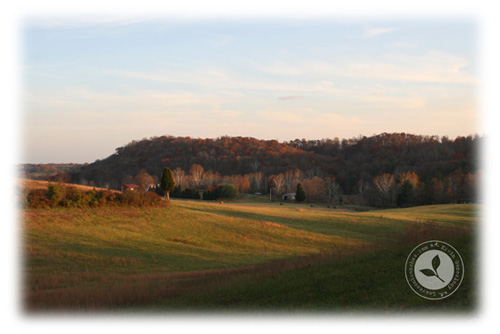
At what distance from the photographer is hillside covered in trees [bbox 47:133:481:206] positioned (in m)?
97.1

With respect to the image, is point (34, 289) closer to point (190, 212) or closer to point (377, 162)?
point (190, 212)

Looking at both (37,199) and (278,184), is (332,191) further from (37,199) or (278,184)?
(37,199)

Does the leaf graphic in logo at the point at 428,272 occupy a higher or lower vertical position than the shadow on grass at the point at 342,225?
higher

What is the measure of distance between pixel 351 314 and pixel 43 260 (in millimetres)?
16384

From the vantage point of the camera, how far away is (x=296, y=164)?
14700 cm

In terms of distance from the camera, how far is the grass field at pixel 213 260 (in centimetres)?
1230

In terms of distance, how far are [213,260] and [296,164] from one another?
125541mm

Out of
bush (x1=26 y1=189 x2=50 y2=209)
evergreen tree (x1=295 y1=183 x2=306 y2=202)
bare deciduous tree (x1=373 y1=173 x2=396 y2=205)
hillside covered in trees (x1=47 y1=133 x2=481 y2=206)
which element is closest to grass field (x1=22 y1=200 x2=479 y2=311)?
bush (x1=26 y1=189 x2=50 y2=209)

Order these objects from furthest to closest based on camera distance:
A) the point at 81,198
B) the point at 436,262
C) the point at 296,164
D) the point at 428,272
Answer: the point at 296,164 → the point at 81,198 → the point at 436,262 → the point at 428,272

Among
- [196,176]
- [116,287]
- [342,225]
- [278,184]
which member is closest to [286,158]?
[196,176]

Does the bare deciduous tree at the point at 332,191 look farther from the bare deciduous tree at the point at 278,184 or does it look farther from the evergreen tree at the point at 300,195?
the bare deciduous tree at the point at 278,184

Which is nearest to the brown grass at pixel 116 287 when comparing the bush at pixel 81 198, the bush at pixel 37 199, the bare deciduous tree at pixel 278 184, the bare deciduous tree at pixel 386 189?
the bush at pixel 37 199

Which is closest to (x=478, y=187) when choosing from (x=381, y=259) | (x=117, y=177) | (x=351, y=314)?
(x=381, y=259)

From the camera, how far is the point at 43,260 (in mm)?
19984
